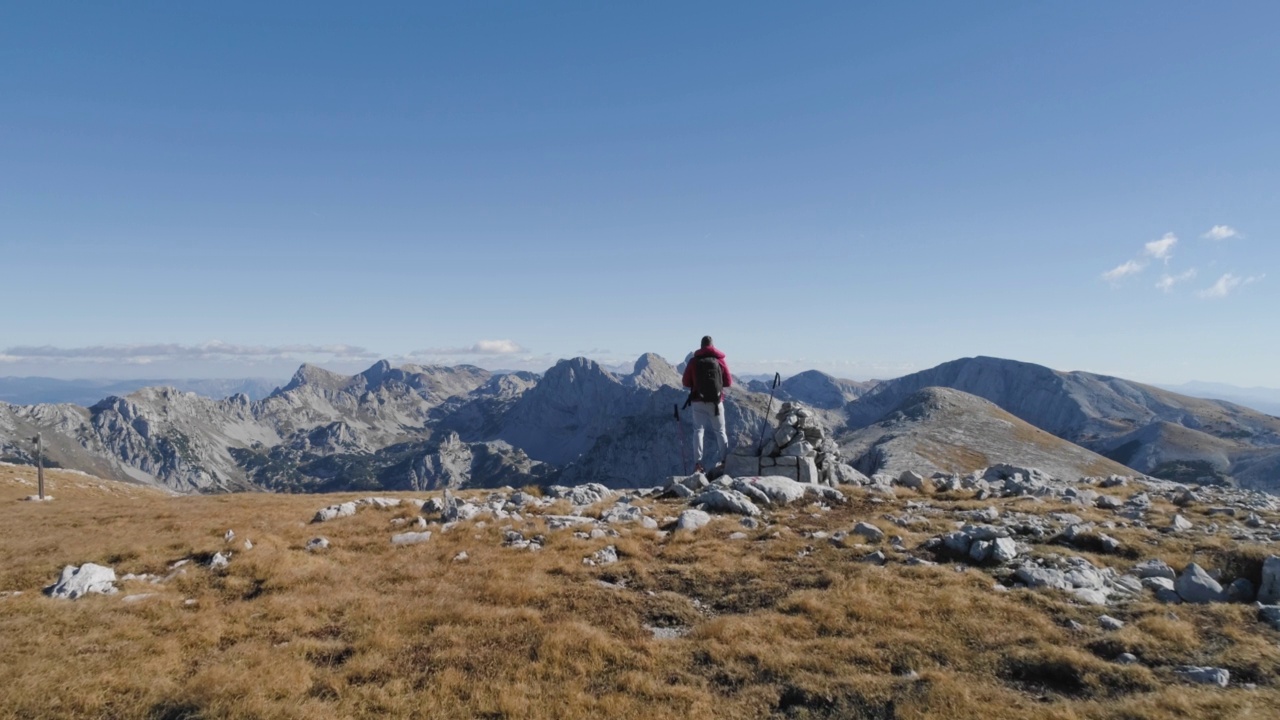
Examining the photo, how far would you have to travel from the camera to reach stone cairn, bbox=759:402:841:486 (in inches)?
1188

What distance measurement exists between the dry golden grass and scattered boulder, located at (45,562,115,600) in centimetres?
58

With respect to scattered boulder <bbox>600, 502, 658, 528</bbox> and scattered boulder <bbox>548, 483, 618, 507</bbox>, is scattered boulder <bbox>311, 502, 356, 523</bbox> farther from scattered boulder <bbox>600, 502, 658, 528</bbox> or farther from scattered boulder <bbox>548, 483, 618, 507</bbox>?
scattered boulder <bbox>600, 502, 658, 528</bbox>

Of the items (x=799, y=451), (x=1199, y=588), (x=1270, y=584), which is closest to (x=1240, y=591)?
(x=1270, y=584)

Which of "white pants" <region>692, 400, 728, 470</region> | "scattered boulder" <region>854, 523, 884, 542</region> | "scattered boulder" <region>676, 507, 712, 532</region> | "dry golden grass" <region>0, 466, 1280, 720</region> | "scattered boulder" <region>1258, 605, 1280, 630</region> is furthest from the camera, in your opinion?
"white pants" <region>692, 400, 728, 470</region>

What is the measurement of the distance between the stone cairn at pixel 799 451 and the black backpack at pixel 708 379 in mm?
6685

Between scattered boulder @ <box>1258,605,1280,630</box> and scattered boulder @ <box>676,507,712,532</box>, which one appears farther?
scattered boulder @ <box>676,507,712,532</box>

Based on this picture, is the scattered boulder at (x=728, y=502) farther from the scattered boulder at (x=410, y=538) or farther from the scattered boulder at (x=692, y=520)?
the scattered boulder at (x=410, y=538)

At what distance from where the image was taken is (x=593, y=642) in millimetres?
10078

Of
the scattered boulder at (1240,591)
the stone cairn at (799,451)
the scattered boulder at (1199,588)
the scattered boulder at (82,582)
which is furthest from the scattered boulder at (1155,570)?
the scattered boulder at (82,582)

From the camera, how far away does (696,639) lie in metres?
10.6

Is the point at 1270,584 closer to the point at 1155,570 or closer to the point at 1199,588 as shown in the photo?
the point at 1199,588

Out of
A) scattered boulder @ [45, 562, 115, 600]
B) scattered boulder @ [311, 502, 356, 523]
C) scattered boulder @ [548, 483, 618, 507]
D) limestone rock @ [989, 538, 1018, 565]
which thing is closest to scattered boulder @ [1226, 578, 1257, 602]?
limestone rock @ [989, 538, 1018, 565]

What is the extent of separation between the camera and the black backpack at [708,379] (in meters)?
26.4

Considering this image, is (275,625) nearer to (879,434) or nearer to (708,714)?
(708,714)
